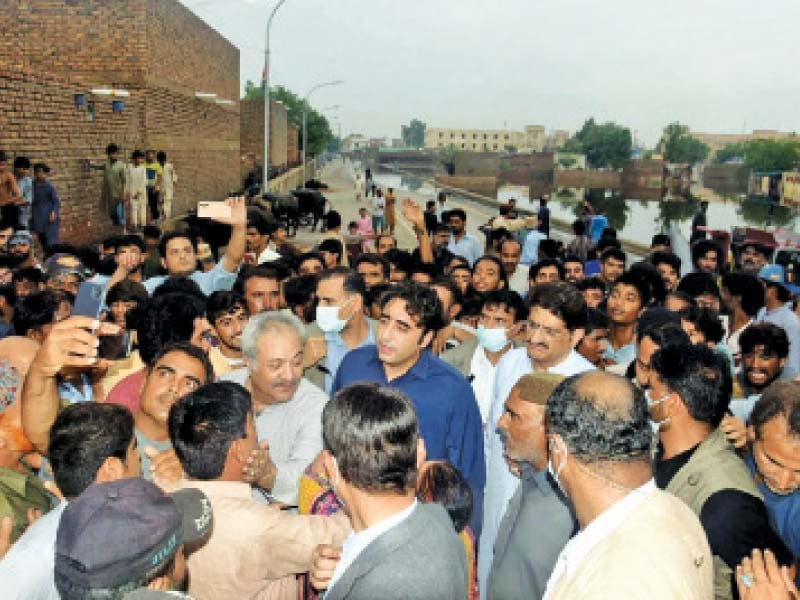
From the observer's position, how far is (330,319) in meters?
4.83

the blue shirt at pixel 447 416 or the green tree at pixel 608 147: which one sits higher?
the green tree at pixel 608 147

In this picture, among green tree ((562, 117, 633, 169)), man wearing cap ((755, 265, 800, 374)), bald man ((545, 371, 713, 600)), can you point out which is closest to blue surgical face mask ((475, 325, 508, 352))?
man wearing cap ((755, 265, 800, 374))

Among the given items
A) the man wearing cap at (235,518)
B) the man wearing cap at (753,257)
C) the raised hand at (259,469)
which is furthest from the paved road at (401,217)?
the man wearing cap at (235,518)

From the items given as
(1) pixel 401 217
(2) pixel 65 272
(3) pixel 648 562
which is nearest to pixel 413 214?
(2) pixel 65 272

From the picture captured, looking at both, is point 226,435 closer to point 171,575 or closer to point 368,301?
point 171,575

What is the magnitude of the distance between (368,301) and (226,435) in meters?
3.44

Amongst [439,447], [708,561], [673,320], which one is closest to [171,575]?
[708,561]

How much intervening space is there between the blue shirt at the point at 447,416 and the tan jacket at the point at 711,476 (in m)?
1.01

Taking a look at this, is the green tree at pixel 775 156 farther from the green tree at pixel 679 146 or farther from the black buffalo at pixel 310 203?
the black buffalo at pixel 310 203

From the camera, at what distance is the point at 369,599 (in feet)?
6.48

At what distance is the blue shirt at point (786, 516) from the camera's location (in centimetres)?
275

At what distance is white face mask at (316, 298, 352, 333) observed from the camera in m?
4.81

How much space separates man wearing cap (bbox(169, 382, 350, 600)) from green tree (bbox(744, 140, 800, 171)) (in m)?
131

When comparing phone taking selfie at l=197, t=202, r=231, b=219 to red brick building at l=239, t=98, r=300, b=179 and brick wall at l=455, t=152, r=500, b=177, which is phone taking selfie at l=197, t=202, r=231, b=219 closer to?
red brick building at l=239, t=98, r=300, b=179
